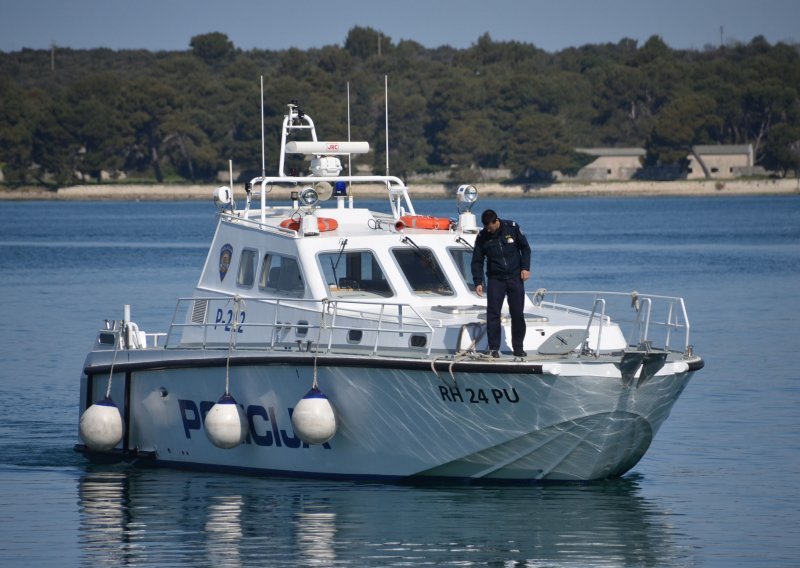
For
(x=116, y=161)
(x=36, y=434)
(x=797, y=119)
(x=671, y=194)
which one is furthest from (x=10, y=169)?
(x=36, y=434)

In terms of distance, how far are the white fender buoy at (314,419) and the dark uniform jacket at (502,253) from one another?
6.35 ft

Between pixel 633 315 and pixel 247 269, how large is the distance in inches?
446

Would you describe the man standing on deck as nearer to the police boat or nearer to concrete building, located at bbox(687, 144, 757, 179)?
the police boat

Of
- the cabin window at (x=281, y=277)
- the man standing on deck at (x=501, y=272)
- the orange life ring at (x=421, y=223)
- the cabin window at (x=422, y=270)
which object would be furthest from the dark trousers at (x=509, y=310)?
the cabin window at (x=281, y=277)

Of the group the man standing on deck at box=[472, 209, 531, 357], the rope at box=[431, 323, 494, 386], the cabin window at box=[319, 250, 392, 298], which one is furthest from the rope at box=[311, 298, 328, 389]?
the man standing on deck at box=[472, 209, 531, 357]

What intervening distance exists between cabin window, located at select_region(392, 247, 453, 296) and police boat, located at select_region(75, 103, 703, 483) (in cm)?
2

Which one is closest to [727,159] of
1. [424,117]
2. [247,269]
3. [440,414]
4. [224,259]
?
[424,117]

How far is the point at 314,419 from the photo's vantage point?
14.9 m

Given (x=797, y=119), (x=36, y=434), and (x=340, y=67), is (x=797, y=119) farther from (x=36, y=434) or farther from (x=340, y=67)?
(x=36, y=434)

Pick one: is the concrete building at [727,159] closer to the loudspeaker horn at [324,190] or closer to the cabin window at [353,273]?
the loudspeaker horn at [324,190]

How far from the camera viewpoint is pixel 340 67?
165m

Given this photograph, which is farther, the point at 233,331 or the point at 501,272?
the point at 233,331

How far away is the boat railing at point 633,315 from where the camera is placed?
15000mm

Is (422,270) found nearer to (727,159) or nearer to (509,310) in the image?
(509,310)
